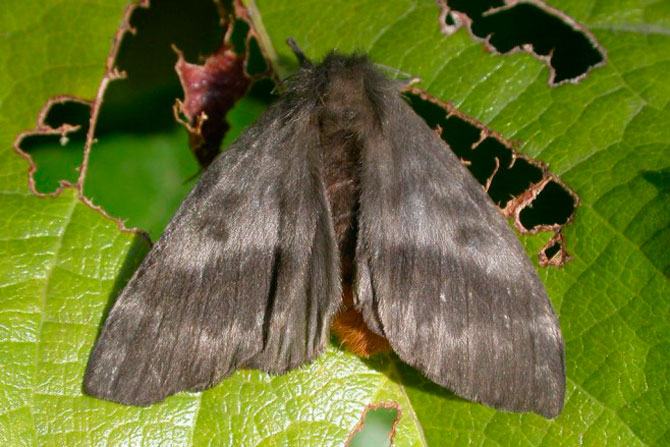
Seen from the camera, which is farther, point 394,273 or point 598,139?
point 598,139

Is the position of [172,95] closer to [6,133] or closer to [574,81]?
[6,133]

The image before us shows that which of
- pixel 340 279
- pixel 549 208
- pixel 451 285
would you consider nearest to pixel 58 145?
pixel 340 279

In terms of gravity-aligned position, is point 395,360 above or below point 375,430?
above

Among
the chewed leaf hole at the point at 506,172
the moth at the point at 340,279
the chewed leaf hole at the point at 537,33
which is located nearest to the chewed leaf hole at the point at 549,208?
the chewed leaf hole at the point at 506,172

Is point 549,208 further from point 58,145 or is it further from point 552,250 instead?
point 58,145

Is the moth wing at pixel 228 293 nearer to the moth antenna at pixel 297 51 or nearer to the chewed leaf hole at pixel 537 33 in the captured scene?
the moth antenna at pixel 297 51

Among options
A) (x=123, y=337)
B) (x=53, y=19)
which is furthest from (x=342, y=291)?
(x=53, y=19)

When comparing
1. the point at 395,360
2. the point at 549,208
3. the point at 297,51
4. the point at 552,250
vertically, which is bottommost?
the point at 395,360
